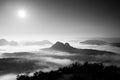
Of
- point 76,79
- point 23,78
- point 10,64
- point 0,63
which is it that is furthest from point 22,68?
point 76,79

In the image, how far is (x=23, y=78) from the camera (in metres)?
35.1

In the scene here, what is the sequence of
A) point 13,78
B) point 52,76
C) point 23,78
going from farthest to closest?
point 13,78 < point 23,78 < point 52,76

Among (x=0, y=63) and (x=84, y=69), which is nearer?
(x=84, y=69)

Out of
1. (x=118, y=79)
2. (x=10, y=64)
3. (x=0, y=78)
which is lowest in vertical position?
(x=0, y=78)

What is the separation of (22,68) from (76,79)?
17177 centimetres

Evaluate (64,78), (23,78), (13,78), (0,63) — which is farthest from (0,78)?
(64,78)

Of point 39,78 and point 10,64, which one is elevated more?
point 39,78

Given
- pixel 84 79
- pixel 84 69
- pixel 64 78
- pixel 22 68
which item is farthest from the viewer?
pixel 22 68

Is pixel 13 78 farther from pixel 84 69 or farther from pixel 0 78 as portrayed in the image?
pixel 84 69

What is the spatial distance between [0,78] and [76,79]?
157552 millimetres

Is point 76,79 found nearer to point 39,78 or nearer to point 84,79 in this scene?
point 84,79

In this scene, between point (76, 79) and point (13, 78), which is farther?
point (13, 78)

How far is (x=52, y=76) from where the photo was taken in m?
32.2

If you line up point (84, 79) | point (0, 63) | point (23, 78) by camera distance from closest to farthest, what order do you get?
point (84, 79) → point (23, 78) → point (0, 63)
